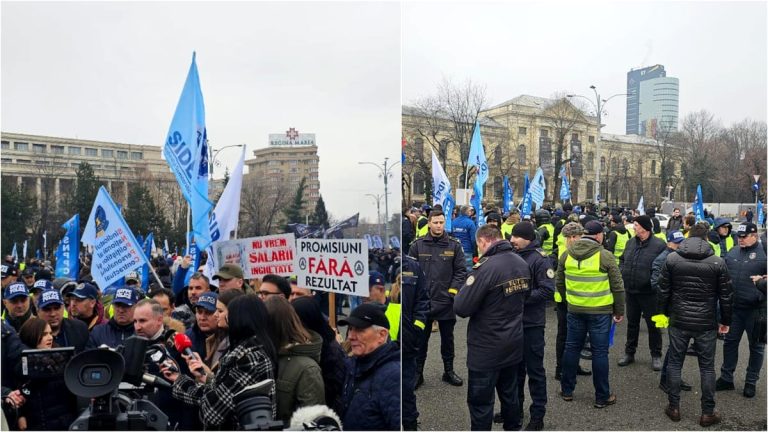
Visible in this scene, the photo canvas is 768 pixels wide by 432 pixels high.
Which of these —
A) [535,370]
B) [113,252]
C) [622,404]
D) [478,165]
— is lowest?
[622,404]

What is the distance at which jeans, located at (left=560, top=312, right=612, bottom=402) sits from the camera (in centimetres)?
543

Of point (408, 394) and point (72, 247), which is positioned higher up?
point (72, 247)

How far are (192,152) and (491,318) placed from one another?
142 inches

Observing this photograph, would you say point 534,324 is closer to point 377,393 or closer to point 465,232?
point 377,393

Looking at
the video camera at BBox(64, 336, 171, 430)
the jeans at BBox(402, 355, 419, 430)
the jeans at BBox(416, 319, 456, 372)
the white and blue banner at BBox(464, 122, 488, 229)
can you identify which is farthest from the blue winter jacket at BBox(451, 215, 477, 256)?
the video camera at BBox(64, 336, 171, 430)

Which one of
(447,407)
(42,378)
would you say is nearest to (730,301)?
(447,407)

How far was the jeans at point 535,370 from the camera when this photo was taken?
5016mm

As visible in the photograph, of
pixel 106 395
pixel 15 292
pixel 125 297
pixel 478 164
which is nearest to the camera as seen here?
pixel 106 395

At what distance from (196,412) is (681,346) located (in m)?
A: 4.24

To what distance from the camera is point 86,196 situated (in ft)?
62.7

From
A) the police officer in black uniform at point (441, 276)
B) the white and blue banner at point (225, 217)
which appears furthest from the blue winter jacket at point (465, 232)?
the white and blue banner at point (225, 217)

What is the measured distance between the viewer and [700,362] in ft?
17.1

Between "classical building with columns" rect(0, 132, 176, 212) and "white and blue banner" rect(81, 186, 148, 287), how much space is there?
6399 millimetres

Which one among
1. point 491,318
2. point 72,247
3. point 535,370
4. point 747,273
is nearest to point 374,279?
point 491,318
